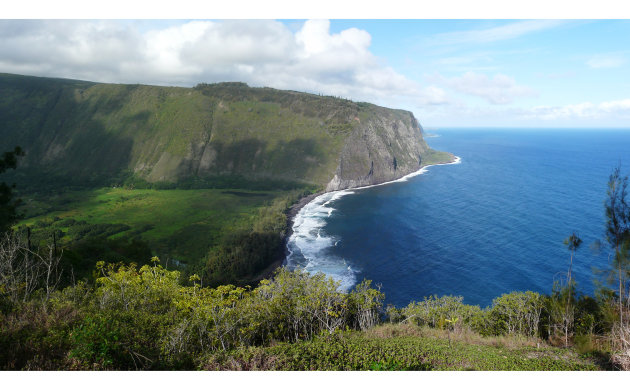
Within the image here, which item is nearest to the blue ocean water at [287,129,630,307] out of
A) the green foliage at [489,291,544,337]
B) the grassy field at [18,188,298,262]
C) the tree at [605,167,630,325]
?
the green foliage at [489,291,544,337]

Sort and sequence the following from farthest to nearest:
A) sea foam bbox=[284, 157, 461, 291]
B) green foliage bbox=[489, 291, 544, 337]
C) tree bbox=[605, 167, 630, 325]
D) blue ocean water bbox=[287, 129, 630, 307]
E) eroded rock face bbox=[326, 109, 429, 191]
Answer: eroded rock face bbox=[326, 109, 429, 191] → sea foam bbox=[284, 157, 461, 291] → blue ocean water bbox=[287, 129, 630, 307] → green foliage bbox=[489, 291, 544, 337] → tree bbox=[605, 167, 630, 325]

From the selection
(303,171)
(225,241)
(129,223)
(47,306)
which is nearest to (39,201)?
(129,223)

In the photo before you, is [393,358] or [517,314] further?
[517,314]

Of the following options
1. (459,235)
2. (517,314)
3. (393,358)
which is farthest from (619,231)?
(459,235)

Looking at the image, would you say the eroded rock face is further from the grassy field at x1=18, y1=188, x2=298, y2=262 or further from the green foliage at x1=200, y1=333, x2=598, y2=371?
the green foliage at x1=200, y1=333, x2=598, y2=371

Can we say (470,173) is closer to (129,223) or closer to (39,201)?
(129,223)

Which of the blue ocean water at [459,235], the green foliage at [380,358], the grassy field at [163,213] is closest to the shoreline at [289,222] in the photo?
the blue ocean water at [459,235]

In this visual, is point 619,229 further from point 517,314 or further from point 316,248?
point 316,248
